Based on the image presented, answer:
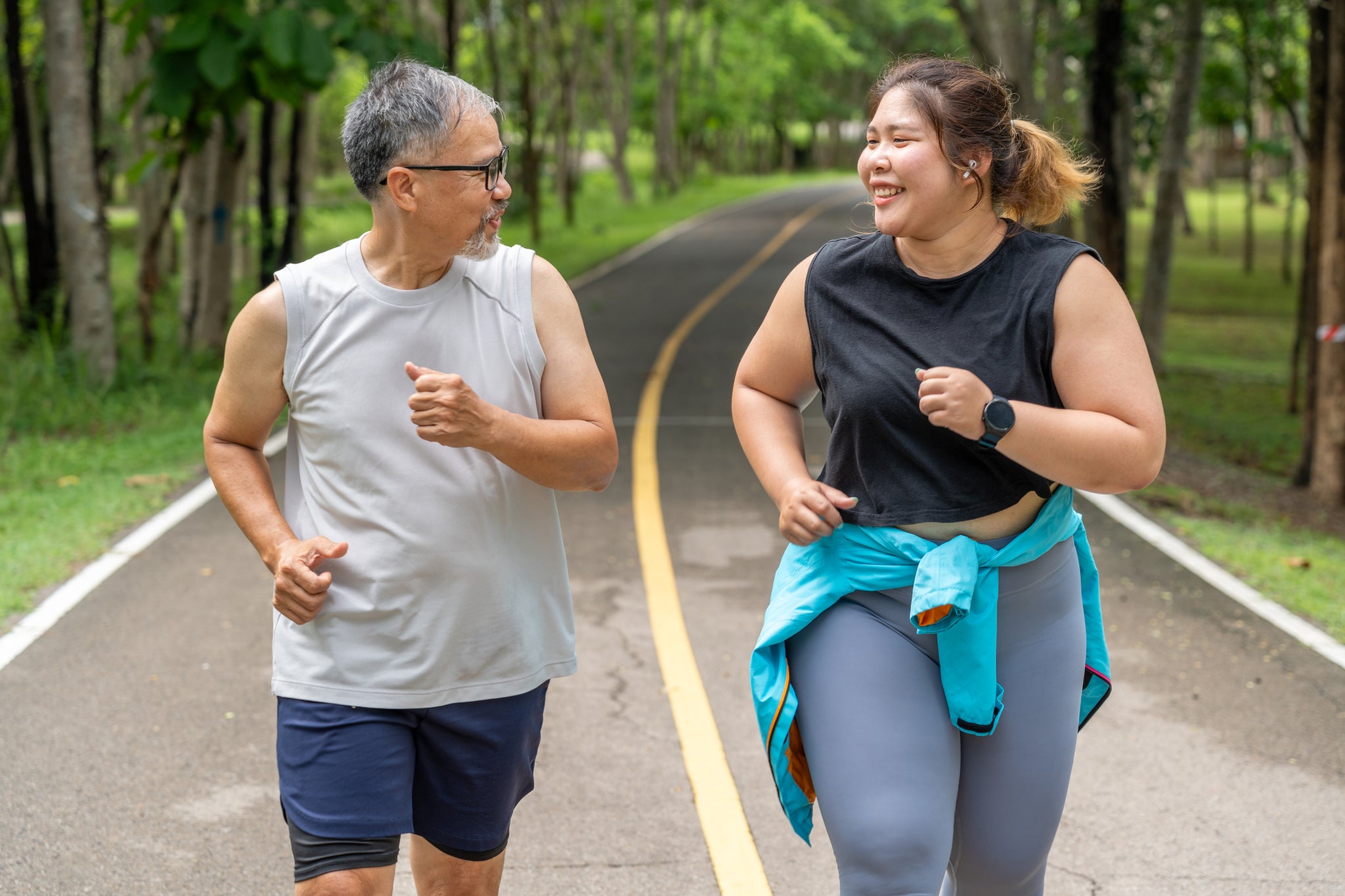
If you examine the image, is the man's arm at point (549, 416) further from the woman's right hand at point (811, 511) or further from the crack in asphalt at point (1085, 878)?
the crack in asphalt at point (1085, 878)

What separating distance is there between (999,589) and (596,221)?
35595mm

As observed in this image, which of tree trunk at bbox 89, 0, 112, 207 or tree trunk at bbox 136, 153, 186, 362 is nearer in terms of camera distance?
tree trunk at bbox 89, 0, 112, 207

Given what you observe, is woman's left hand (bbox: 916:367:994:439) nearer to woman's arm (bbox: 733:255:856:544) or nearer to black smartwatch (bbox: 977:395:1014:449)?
black smartwatch (bbox: 977:395:1014:449)

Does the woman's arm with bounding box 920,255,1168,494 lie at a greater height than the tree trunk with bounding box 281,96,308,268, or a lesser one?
greater

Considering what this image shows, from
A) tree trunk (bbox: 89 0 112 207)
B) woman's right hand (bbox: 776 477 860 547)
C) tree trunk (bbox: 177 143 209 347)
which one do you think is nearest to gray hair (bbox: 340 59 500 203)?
woman's right hand (bbox: 776 477 860 547)

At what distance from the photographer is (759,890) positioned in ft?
12.8

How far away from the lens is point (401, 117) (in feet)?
8.79

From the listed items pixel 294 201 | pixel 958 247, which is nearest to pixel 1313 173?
pixel 958 247

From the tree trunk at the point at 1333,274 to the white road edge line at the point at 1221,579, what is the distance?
157 centimetres

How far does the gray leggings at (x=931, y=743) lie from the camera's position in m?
2.60

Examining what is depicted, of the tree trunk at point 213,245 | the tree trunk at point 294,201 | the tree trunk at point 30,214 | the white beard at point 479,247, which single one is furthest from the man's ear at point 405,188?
the tree trunk at point 294,201

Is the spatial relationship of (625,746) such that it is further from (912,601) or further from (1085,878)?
(912,601)

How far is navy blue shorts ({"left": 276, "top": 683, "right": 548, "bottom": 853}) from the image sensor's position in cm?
271

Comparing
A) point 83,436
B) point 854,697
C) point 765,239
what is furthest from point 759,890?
point 765,239
